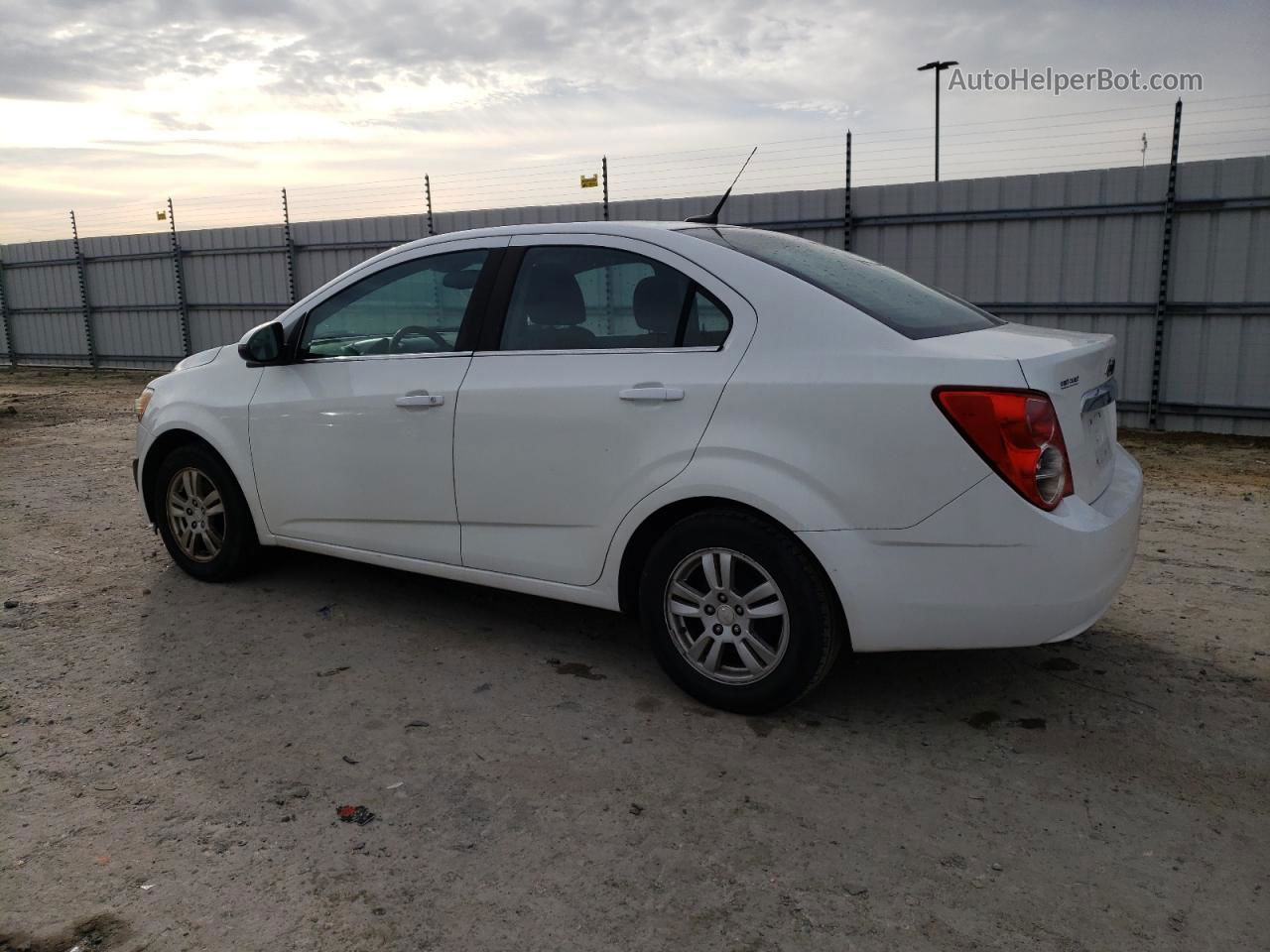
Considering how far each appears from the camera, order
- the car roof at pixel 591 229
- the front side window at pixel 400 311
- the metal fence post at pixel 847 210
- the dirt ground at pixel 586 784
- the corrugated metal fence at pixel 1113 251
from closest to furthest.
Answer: the dirt ground at pixel 586 784 < the car roof at pixel 591 229 < the front side window at pixel 400 311 < the corrugated metal fence at pixel 1113 251 < the metal fence post at pixel 847 210

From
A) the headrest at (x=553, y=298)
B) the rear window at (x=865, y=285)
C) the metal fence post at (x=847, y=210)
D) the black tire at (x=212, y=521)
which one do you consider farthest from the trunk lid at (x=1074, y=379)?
the metal fence post at (x=847, y=210)

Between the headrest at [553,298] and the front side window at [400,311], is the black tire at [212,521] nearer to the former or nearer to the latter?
the front side window at [400,311]

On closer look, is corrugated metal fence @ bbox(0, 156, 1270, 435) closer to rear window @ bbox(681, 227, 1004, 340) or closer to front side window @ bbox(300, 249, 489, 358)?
rear window @ bbox(681, 227, 1004, 340)

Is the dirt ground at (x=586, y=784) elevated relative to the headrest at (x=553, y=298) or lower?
lower

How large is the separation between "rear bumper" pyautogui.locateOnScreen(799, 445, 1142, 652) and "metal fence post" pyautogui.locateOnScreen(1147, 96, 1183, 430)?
8027mm

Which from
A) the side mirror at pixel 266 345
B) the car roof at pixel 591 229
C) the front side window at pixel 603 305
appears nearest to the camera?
the front side window at pixel 603 305

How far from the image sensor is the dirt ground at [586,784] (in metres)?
2.37

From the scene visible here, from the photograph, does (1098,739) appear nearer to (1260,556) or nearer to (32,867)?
(1260,556)

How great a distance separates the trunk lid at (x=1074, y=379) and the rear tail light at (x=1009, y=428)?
0.06m

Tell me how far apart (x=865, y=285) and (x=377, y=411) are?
1.99 meters

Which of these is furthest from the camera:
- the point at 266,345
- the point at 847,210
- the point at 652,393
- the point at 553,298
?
the point at 847,210

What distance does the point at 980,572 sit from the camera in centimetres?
292

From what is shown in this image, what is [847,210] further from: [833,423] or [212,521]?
[833,423]

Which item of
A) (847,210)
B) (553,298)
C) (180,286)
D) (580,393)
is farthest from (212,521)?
(180,286)
